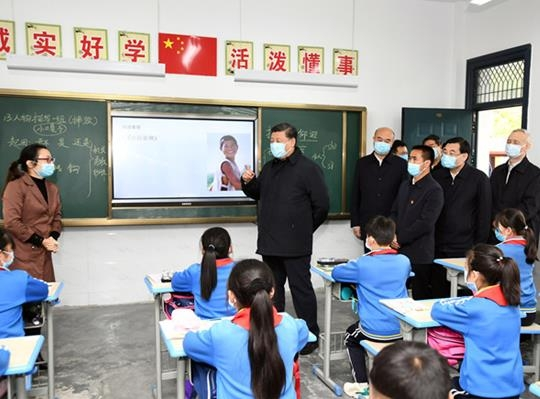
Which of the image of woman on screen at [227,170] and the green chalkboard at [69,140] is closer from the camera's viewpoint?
the green chalkboard at [69,140]

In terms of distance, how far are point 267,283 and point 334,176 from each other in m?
3.63

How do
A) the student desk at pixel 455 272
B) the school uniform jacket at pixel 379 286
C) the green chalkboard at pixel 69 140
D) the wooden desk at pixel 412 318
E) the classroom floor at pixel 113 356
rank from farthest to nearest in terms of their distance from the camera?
the green chalkboard at pixel 69 140 → the student desk at pixel 455 272 → the classroom floor at pixel 113 356 → the school uniform jacket at pixel 379 286 → the wooden desk at pixel 412 318

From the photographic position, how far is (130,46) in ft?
15.0

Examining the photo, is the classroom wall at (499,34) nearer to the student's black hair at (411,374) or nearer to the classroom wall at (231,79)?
the classroom wall at (231,79)

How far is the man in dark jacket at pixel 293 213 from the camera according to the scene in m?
3.39

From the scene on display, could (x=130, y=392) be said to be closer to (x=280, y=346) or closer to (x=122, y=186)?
(x=280, y=346)

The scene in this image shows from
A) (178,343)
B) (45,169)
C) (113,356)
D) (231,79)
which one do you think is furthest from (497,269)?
(231,79)

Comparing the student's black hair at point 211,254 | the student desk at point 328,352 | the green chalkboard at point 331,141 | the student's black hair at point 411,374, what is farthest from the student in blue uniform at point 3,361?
the green chalkboard at point 331,141

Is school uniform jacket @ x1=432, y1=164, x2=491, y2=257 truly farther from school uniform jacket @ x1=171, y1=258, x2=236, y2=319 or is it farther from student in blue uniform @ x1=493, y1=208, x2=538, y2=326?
school uniform jacket @ x1=171, y1=258, x2=236, y2=319

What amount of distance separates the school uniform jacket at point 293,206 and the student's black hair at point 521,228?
114cm

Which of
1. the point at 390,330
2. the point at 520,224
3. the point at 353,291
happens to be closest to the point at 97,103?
the point at 353,291

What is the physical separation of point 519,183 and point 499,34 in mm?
1941

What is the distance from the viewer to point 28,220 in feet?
11.6

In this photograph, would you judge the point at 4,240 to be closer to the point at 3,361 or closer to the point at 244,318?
the point at 3,361
